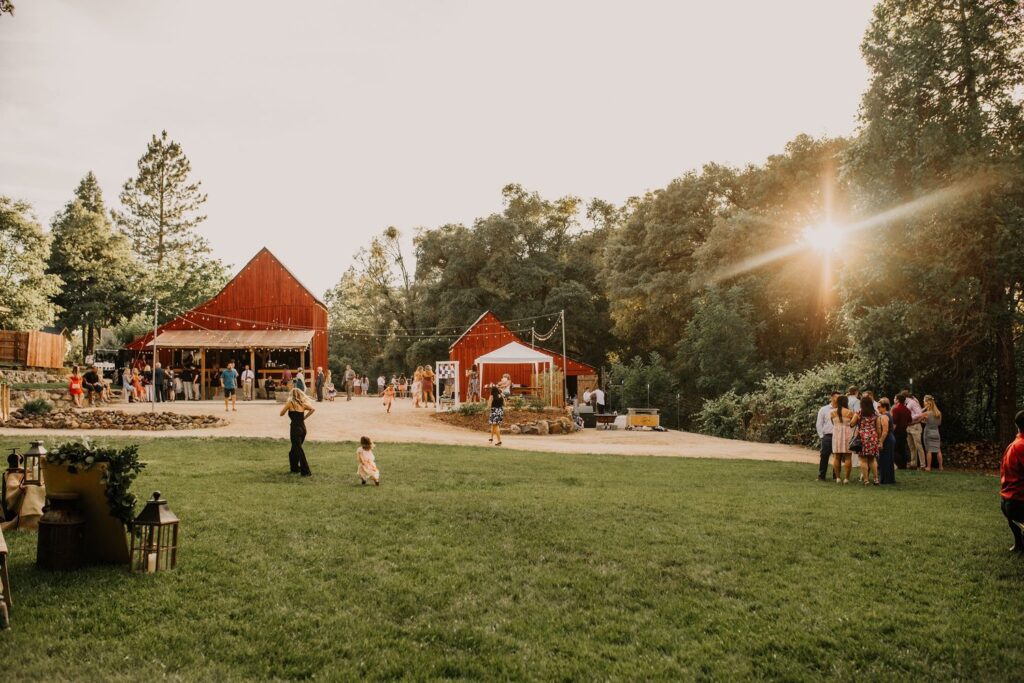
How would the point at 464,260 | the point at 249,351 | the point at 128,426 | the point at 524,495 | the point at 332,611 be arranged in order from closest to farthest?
the point at 332,611 → the point at 524,495 → the point at 128,426 → the point at 249,351 → the point at 464,260

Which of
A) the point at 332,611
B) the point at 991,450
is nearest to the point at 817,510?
the point at 332,611

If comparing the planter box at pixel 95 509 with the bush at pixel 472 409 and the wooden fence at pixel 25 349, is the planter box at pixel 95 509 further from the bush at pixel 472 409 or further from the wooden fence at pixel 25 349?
the wooden fence at pixel 25 349

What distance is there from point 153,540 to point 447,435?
13.2 m

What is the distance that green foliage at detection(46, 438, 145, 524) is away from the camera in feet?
16.9

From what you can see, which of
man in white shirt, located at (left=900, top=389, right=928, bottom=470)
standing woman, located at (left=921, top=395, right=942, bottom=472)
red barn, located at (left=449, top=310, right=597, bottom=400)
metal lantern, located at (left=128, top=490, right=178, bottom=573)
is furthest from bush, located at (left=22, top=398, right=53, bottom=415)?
standing woman, located at (left=921, top=395, right=942, bottom=472)

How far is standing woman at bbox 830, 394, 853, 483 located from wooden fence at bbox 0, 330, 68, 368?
2992cm

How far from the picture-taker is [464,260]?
43.9 meters

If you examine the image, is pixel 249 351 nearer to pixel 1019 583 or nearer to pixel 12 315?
pixel 12 315

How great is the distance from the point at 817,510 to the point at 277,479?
7.20 meters

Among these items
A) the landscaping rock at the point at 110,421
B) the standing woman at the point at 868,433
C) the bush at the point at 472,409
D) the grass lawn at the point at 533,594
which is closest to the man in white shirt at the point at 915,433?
the standing woman at the point at 868,433

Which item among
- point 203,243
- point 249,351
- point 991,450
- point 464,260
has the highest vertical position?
point 203,243

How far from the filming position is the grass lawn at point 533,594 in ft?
12.8

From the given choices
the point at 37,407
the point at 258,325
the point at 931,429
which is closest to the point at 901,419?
the point at 931,429

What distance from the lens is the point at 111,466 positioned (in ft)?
17.0
